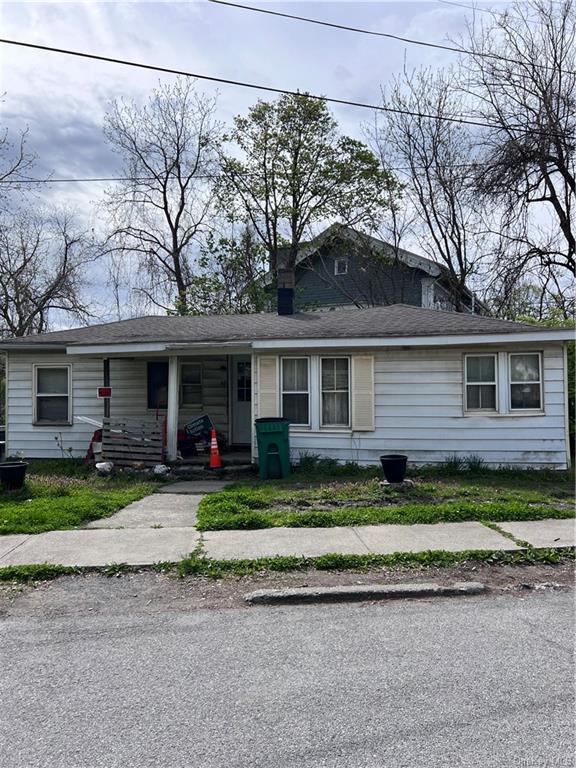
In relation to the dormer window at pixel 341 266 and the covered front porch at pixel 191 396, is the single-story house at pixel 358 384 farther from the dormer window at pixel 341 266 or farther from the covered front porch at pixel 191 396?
the dormer window at pixel 341 266

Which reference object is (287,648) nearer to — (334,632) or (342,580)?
(334,632)

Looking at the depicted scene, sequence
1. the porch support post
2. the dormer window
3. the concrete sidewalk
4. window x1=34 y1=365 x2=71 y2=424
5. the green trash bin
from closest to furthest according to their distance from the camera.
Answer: the concrete sidewalk, the green trash bin, the porch support post, window x1=34 y1=365 x2=71 y2=424, the dormer window

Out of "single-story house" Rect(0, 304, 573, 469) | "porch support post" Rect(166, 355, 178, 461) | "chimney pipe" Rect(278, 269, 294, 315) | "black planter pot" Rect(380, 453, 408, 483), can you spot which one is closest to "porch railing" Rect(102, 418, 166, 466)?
"porch support post" Rect(166, 355, 178, 461)

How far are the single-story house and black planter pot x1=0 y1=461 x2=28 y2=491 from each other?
338 cm

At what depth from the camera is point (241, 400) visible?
13883 millimetres

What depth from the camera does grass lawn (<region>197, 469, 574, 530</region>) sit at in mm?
7234

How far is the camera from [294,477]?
10445 millimetres

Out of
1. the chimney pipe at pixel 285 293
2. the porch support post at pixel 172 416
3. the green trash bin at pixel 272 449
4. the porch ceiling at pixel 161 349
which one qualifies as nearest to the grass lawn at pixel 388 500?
the green trash bin at pixel 272 449

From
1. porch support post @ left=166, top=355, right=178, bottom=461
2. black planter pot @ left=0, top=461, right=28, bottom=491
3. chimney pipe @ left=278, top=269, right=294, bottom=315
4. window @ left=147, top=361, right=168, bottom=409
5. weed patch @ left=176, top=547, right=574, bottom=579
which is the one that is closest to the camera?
weed patch @ left=176, top=547, right=574, bottom=579

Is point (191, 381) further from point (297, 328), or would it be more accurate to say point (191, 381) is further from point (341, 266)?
point (341, 266)

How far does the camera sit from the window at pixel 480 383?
36.2ft

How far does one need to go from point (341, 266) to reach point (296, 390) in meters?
14.9

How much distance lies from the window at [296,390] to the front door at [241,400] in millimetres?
2284

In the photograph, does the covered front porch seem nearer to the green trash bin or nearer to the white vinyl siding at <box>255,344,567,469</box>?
the green trash bin
